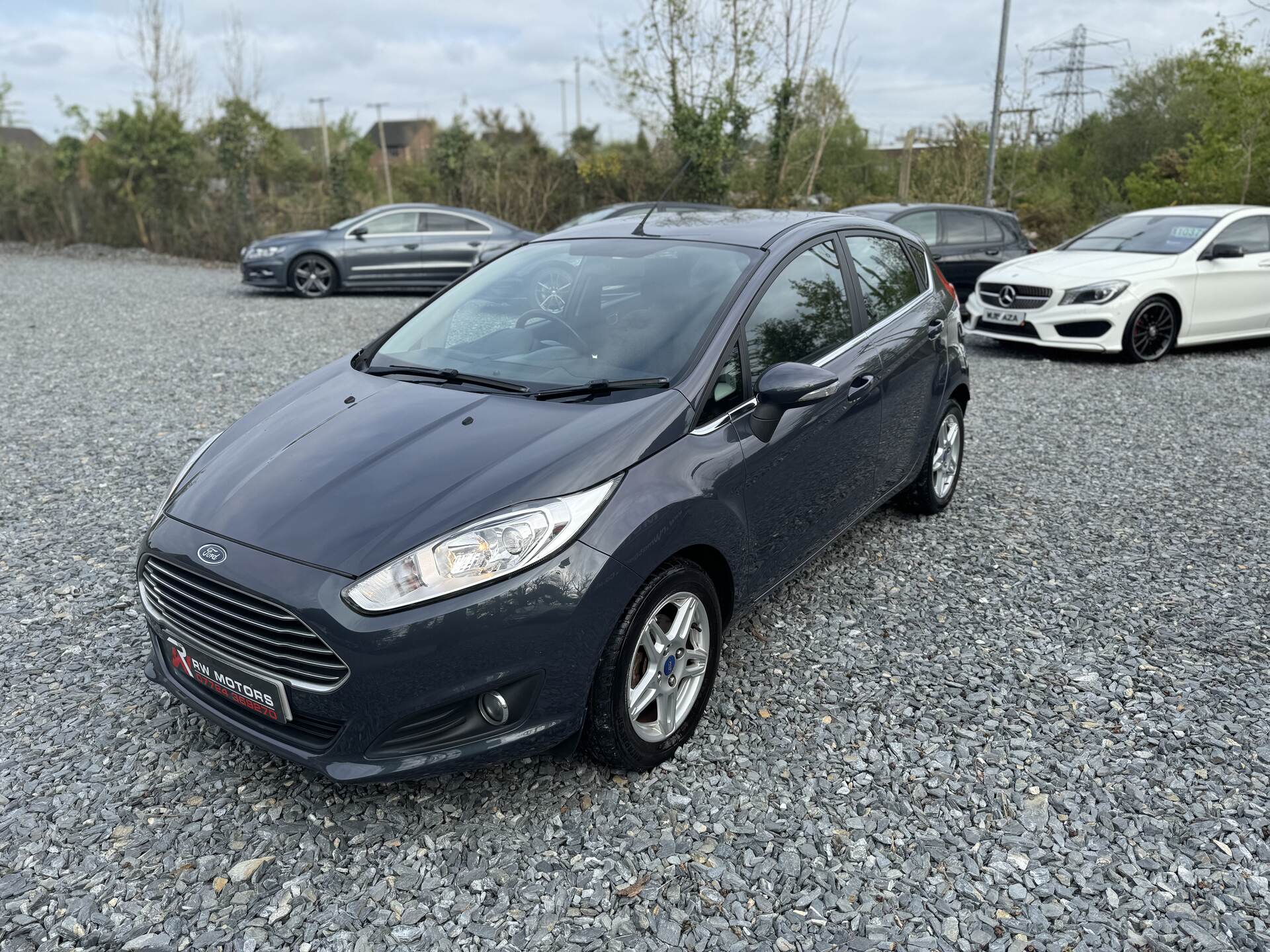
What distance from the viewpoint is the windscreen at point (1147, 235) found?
32.2 ft

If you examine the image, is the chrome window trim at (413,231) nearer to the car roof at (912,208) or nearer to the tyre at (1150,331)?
the car roof at (912,208)

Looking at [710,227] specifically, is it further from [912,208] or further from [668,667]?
[912,208]

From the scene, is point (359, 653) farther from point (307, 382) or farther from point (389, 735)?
point (307, 382)

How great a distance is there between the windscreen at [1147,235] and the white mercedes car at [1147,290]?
13mm

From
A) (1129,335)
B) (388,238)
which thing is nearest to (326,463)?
(1129,335)

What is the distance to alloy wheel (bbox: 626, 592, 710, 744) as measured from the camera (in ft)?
9.61

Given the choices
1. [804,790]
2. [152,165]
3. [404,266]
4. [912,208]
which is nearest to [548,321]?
[804,790]

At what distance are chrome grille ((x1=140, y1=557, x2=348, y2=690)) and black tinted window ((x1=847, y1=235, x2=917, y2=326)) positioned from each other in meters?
2.86

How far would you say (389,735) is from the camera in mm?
2553

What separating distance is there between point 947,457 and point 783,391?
2.49m

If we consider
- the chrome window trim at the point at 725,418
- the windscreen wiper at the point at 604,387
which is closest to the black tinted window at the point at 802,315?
A: the chrome window trim at the point at 725,418

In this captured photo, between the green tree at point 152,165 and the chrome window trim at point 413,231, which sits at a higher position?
the green tree at point 152,165

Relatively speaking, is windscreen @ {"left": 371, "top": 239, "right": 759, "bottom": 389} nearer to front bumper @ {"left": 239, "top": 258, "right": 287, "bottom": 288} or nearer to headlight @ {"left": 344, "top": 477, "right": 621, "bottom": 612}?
headlight @ {"left": 344, "top": 477, "right": 621, "bottom": 612}

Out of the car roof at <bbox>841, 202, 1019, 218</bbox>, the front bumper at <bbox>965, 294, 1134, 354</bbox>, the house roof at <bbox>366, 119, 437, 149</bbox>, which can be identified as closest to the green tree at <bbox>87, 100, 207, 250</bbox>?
the car roof at <bbox>841, 202, 1019, 218</bbox>
